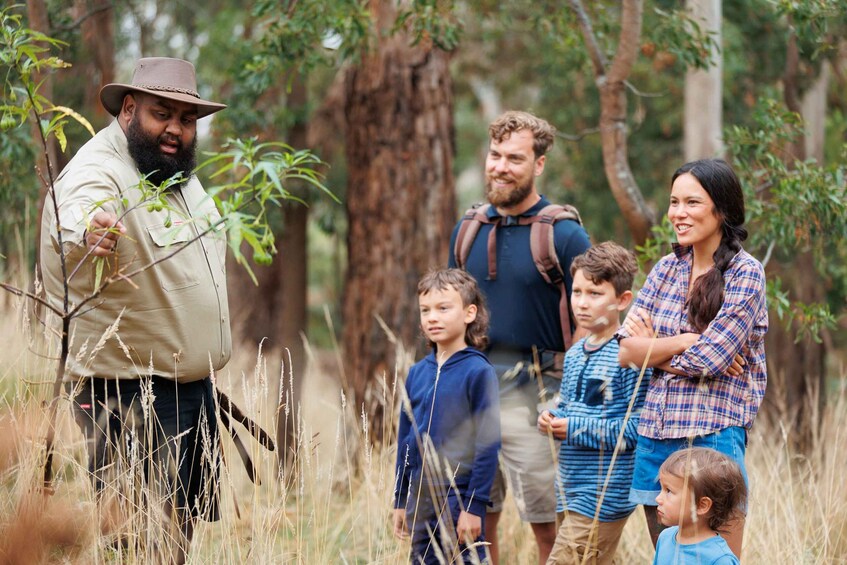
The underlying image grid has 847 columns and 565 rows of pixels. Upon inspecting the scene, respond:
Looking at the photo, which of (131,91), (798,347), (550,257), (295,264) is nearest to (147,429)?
(131,91)

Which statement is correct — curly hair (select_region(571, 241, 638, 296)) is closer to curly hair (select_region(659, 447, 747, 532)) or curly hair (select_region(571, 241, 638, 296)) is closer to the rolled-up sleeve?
the rolled-up sleeve

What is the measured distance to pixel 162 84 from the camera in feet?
12.2

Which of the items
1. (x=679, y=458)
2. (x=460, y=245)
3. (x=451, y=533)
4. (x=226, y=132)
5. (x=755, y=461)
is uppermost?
(x=226, y=132)

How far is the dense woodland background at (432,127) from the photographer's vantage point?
5336 mm

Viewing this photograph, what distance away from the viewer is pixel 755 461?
6.11m

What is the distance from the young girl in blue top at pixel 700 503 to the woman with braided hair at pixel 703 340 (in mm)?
143

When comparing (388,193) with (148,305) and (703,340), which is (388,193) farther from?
(703,340)

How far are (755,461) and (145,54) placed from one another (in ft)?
25.4

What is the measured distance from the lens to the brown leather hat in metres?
3.69

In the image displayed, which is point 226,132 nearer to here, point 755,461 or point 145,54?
point 145,54

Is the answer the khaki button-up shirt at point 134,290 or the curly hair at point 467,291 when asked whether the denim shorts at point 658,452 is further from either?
the khaki button-up shirt at point 134,290

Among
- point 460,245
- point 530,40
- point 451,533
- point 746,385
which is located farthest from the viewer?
point 530,40

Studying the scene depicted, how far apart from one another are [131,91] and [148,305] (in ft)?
2.94

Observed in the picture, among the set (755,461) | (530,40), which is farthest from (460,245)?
(530,40)
